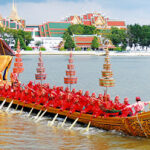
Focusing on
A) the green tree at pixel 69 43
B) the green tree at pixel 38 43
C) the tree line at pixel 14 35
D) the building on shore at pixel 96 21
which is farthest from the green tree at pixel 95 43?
the building on shore at pixel 96 21

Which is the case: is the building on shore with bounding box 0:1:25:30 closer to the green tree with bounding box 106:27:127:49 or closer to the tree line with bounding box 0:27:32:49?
the tree line with bounding box 0:27:32:49

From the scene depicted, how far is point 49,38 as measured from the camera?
12681cm

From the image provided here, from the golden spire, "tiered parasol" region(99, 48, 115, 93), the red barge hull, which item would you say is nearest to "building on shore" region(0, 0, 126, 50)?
the golden spire

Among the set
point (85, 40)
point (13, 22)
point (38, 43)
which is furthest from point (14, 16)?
point (85, 40)

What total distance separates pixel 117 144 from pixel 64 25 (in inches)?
4778

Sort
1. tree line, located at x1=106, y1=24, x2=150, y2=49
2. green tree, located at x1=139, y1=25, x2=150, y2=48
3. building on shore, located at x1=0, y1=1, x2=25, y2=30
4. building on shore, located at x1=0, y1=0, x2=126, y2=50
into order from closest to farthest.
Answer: tree line, located at x1=106, y1=24, x2=150, y2=49 → green tree, located at x1=139, y1=25, x2=150, y2=48 → building on shore, located at x1=0, y1=0, x2=126, y2=50 → building on shore, located at x1=0, y1=1, x2=25, y2=30

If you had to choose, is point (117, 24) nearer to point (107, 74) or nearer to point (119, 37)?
point (119, 37)

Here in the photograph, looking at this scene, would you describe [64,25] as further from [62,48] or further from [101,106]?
[101,106]

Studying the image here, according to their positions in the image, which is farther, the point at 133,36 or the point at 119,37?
the point at 133,36

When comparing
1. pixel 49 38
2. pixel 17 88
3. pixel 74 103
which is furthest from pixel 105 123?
pixel 49 38

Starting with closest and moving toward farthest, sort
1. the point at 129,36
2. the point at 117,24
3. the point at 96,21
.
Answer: the point at 129,36 < the point at 96,21 < the point at 117,24

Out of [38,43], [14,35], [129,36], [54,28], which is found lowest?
[38,43]

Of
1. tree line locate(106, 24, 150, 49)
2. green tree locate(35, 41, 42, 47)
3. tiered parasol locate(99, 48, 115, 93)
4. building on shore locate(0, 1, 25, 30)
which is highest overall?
building on shore locate(0, 1, 25, 30)

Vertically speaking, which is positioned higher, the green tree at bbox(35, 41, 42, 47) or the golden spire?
the golden spire
